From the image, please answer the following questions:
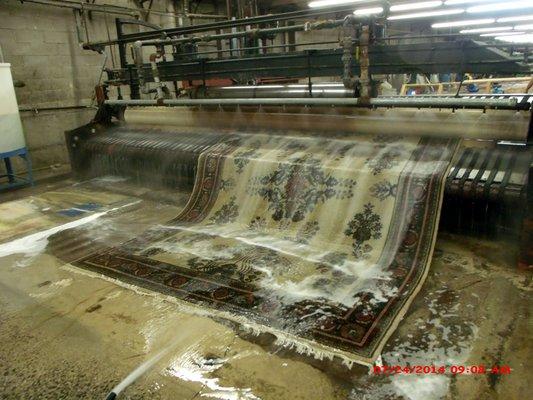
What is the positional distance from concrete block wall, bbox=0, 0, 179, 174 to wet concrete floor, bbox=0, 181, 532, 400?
13.7 feet

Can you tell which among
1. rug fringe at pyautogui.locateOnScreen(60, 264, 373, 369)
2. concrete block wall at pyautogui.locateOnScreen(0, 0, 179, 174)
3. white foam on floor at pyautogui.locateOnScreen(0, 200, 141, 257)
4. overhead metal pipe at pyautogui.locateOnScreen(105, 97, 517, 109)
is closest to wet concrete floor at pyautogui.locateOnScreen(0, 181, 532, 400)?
rug fringe at pyautogui.locateOnScreen(60, 264, 373, 369)

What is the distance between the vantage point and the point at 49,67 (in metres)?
6.12

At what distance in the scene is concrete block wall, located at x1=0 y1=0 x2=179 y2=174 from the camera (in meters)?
5.69

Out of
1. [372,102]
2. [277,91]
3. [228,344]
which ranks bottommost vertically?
[228,344]

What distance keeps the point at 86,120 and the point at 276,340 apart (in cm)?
610

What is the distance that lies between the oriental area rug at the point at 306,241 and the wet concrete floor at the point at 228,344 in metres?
0.12

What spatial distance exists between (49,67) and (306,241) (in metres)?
5.43

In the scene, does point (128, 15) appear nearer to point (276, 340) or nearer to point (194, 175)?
point (194, 175)

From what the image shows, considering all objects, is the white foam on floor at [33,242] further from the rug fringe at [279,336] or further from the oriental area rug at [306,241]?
the rug fringe at [279,336]

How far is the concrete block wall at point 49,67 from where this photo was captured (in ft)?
18.7

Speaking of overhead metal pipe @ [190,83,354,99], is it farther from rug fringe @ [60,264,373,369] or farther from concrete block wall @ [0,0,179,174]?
concrete block wall @ [0,0,179,174]

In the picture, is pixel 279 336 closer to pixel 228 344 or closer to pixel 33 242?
pixel 228 344

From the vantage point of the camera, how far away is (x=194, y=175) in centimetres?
378

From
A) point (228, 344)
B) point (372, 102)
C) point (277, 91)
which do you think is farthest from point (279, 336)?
point (277, 91)
